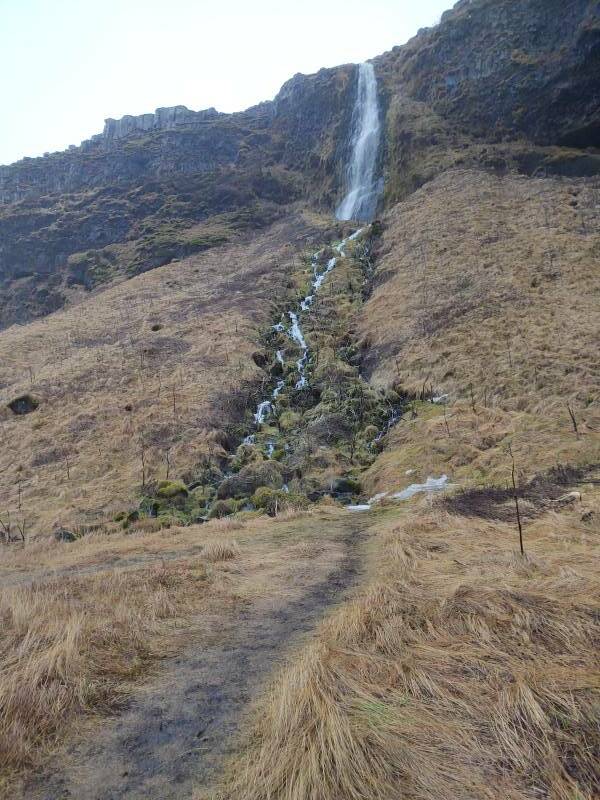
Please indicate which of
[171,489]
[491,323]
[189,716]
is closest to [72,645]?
[189,716]

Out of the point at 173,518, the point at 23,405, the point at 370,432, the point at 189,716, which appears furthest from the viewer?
the point at 23,405

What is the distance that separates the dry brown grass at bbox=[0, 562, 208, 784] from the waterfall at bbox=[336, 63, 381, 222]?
49517 millimetres

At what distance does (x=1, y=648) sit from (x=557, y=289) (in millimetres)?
25111

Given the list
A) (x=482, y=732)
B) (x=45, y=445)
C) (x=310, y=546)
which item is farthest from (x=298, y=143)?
(x=482, y=732)

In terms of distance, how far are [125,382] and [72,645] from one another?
24.6m

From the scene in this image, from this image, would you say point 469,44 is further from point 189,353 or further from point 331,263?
point 189,353

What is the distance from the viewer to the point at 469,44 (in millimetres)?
50125

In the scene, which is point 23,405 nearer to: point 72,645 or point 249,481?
point 249,481

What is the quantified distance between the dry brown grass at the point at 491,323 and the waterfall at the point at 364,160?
1231 cm

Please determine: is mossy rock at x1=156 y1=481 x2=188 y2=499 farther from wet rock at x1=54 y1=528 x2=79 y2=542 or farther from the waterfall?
the waterfall

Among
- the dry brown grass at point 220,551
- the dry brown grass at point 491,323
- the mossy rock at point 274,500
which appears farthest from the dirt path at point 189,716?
the dry brown grass at point 491,323

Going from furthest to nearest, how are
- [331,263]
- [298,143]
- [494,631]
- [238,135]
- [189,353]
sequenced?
[238,135]
[298,143]
[331,263]
[189,353]
[494,631]

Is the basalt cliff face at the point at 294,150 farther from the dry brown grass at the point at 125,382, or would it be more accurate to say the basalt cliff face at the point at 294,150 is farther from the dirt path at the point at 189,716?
the dirt path at the point at 189,716

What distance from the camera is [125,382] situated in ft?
88.7
